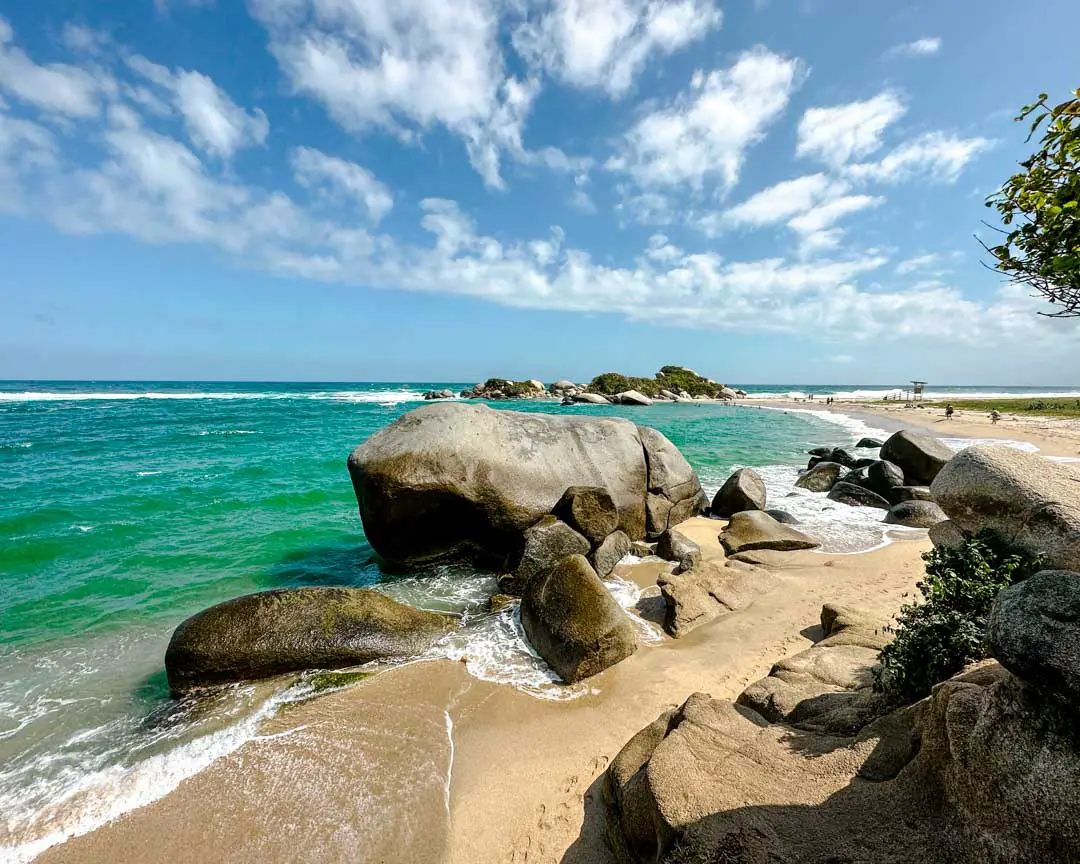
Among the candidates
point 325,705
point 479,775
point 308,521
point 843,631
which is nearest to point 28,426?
point 308,521

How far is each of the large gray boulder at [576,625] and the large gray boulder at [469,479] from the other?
9.37ft

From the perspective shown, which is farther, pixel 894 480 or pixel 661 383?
pixel 661 383

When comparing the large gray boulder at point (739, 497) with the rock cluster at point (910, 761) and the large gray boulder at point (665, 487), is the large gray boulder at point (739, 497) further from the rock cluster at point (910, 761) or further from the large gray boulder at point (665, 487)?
the rock cluster at point (910, 761)

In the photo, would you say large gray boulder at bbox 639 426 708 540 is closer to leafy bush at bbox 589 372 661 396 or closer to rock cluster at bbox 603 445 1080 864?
rock cluster at bbox 603 445 1080 864

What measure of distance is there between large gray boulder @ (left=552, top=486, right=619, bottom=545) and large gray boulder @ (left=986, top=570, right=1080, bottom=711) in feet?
22.7

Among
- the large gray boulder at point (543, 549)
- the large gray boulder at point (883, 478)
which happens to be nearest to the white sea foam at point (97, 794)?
the large gray boulder at point (543, 549)

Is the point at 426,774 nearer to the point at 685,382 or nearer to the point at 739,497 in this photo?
the point at 739,497

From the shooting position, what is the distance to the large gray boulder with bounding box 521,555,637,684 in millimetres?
6316

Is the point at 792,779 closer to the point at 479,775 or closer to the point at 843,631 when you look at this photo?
the point at 479,775

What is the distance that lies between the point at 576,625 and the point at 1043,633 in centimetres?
465

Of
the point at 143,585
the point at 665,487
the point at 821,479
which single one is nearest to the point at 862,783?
the point at 665,487

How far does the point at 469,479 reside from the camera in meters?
9.53

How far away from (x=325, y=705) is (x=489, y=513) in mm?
4487

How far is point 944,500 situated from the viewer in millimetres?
5219
